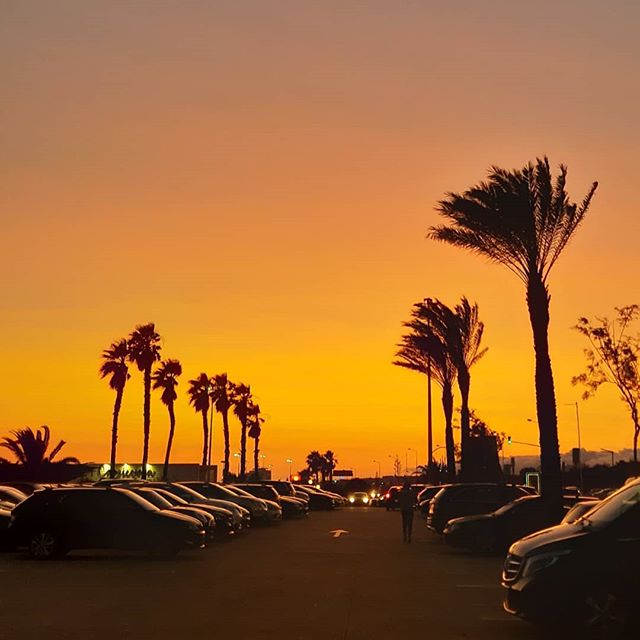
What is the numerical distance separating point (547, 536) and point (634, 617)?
1.62 metres

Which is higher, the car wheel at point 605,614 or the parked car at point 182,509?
the parked car at point 182,509

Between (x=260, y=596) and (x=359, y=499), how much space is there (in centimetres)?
6938

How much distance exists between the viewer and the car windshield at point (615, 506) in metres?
12.7

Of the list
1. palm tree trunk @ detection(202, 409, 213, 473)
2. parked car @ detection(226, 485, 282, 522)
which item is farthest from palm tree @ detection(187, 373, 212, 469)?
parked car @ detection(226, 485, 282, 522)

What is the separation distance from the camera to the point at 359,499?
8581 cm

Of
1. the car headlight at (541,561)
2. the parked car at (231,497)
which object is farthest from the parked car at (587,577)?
the parked car at (231,497)

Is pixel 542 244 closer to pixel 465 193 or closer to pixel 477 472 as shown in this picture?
pixel 465 193

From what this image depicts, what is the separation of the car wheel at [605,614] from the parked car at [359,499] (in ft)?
242

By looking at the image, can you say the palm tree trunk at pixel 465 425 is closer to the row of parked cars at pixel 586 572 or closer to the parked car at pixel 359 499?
the parked car at pixel 359 499

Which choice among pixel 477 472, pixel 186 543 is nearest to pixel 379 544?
pixel 186 543

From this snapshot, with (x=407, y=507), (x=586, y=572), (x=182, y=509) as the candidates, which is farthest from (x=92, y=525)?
(x=586, y=572)

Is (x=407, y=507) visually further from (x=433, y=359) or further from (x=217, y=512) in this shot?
(x=433, y=359)

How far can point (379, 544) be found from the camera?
31734 mm

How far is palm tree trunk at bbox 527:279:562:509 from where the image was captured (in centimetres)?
3453
